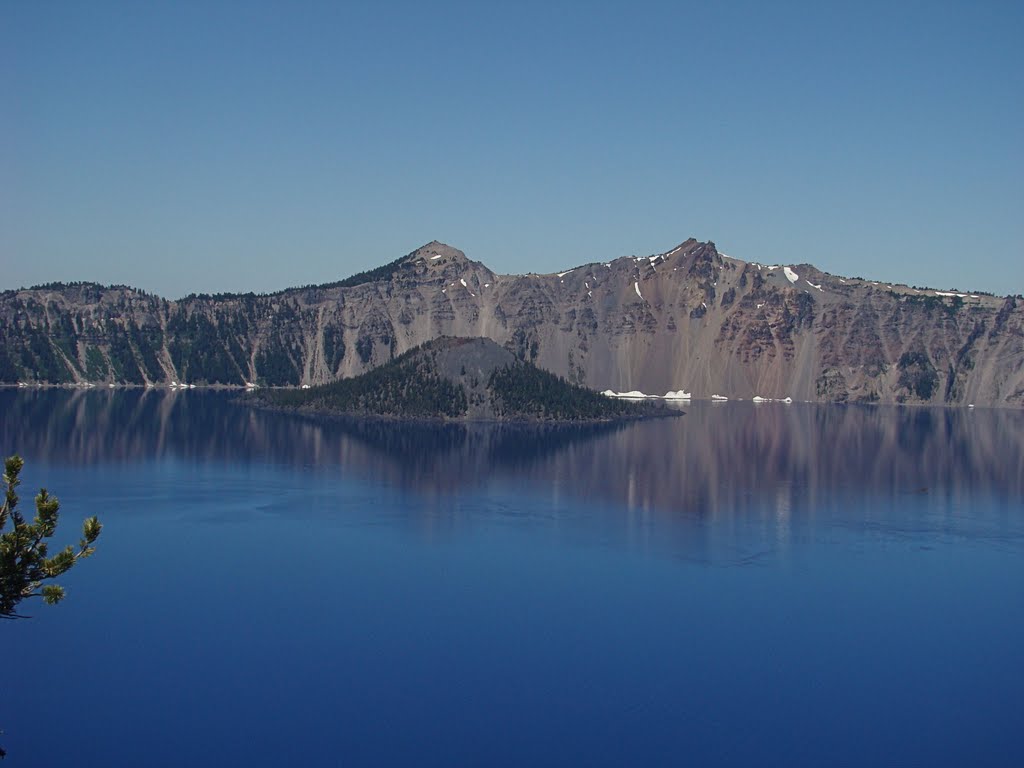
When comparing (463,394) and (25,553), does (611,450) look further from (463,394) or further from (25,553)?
(25,553)

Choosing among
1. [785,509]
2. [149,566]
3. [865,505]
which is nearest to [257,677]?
[149,566]

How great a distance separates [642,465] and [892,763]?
69916mm

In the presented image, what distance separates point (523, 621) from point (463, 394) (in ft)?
367

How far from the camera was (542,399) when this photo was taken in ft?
530

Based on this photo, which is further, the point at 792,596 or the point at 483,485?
the point at 483,485

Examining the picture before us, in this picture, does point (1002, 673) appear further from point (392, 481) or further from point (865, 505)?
point (392, 481)

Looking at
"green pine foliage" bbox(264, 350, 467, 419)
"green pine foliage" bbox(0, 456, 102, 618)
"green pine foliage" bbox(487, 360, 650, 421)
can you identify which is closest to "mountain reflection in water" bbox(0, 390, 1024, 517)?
"green pine foliage" bbox(264, 350, 467, 419)

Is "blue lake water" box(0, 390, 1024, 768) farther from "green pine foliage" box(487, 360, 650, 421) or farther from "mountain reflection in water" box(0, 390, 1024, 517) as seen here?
"green pine foliage" box(487, 360, 650, 421)

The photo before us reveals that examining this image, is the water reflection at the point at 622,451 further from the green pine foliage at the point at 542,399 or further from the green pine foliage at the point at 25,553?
the green pine foliage at the point at 25,553

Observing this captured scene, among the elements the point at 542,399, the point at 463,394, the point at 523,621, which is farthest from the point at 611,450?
the point at 523,621

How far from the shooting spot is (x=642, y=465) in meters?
104

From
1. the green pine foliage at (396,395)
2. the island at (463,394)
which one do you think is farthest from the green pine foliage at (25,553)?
the green pine foliage at (396,395)

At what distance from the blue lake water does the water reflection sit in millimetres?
1031

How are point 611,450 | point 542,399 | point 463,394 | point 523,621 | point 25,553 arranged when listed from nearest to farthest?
point 25,553
point 523,621
point 611,450
point 463,394
point 542,399
